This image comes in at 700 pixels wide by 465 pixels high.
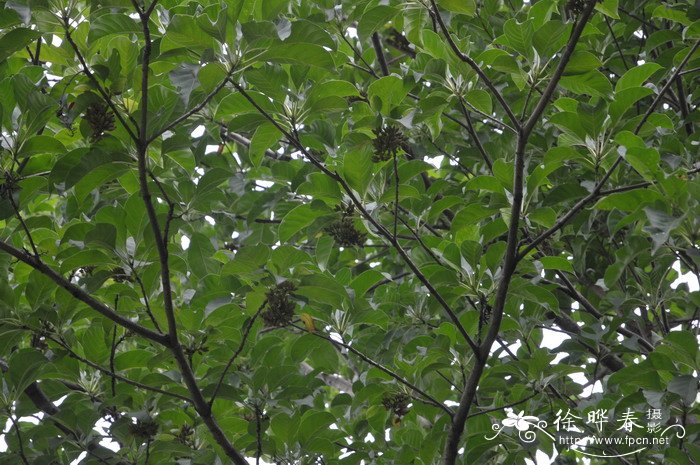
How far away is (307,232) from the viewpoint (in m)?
2.83

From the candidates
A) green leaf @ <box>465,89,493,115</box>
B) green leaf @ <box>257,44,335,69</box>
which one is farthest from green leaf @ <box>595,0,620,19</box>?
green leaf @ <box>257,44,335,69</box>

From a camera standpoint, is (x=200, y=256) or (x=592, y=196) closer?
(x=592, y=196)

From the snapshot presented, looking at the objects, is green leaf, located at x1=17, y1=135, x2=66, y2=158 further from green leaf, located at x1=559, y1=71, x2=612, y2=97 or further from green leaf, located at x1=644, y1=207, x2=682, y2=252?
green leaf, located at x1=644, y1=207, x2=682, y2=252

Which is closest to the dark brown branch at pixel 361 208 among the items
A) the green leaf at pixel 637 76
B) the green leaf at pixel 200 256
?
the green leaf at pixel 200 256

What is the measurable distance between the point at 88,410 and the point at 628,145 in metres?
2.04

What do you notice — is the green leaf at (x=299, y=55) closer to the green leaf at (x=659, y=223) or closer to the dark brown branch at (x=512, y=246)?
the dark brown branch at (x=512, y=246)

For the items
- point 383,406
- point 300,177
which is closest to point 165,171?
point 300,177

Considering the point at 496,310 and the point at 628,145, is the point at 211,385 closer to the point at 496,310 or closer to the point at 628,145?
the point at 496,310

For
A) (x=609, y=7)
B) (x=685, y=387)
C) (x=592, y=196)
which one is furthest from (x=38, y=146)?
(x=685, y=387)

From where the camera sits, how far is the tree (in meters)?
2.21

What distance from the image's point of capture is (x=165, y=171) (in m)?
2.93

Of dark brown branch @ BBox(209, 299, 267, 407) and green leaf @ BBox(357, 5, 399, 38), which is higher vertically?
green leaf @ BBox(357, 5, 399, 38)

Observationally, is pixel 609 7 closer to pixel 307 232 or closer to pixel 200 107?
pixel 307 232

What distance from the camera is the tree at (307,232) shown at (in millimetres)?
2215
